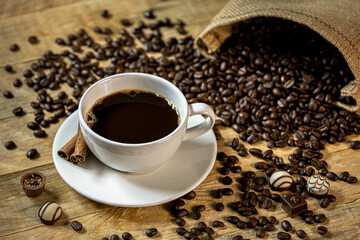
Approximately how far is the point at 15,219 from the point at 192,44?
134cm

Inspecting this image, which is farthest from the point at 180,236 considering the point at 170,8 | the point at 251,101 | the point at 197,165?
the point at 170,8

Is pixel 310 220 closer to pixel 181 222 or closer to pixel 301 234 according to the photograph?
pixel 301 234

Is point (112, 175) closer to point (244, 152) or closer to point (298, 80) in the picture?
point (244, 152)

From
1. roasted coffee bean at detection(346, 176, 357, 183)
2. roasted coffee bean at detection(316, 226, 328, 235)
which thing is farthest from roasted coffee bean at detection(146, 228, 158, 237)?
roasted coffee bean at detection(346, 176, 357, 183)

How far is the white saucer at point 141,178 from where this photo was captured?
165 cm

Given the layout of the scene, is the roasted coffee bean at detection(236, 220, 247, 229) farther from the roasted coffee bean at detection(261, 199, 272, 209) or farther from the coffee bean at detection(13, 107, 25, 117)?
the coffee bean at detection(13, 107, 25, 117)

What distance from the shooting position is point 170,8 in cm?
285

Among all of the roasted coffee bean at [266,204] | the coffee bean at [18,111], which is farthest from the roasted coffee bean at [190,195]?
the coffee bean at [18,111]

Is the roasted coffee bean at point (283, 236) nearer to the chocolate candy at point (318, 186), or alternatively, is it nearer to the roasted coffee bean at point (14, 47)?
the chocolate candy at point (318, 186)

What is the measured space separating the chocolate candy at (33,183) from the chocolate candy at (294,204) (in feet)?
3.10

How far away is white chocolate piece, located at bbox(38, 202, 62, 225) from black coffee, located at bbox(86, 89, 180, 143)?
0.34 metres

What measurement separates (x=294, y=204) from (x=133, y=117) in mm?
690

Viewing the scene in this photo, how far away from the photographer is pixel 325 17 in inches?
83.0

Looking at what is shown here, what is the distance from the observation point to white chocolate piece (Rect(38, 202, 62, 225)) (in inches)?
67.1
